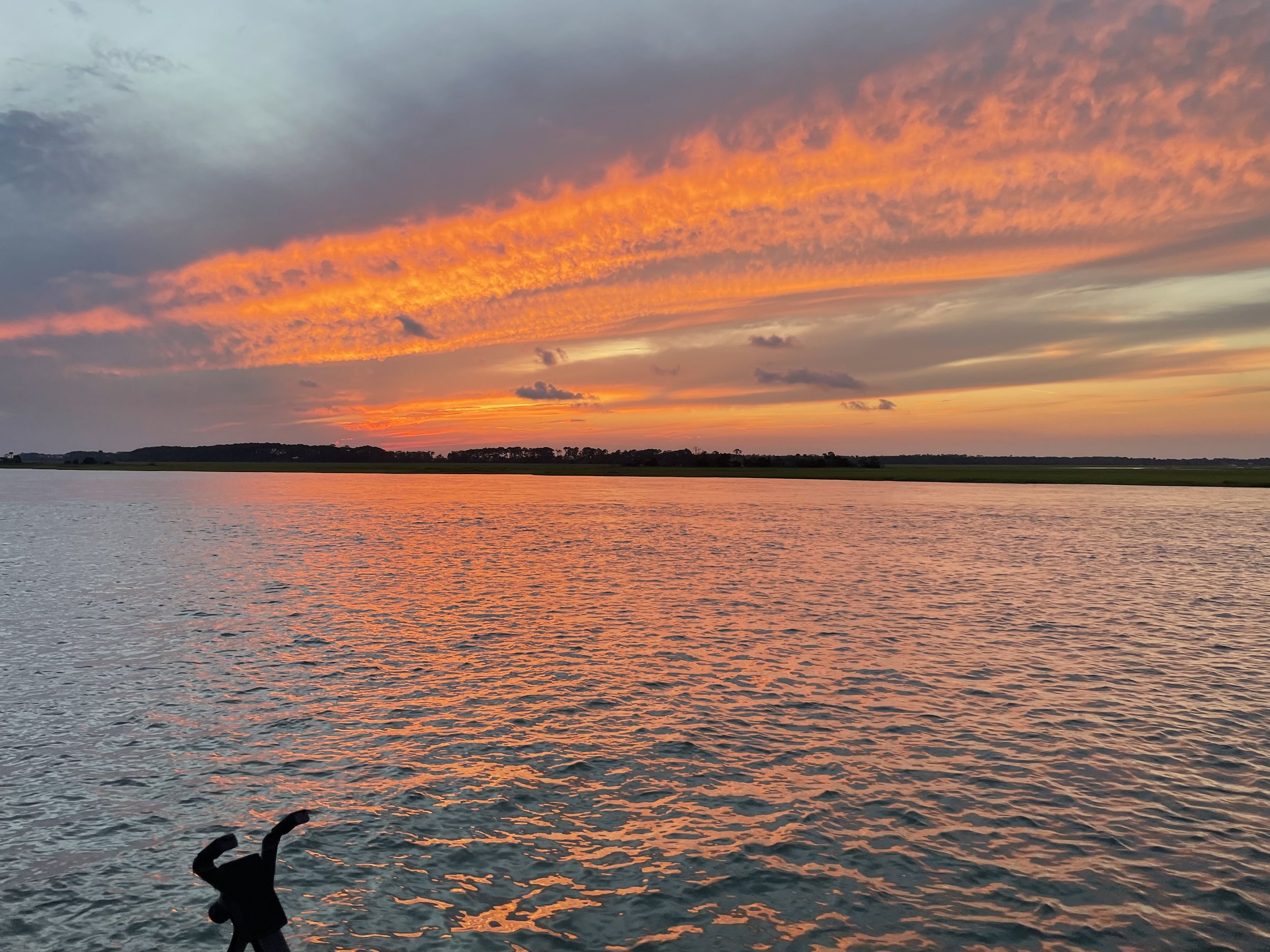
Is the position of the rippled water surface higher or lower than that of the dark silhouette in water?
lower

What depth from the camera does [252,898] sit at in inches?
278

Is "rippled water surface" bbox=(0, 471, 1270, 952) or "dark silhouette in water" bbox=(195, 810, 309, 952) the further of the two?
"rippled water surface" bbox=(0, 471, 1270, 952)

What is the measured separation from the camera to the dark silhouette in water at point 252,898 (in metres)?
6.77

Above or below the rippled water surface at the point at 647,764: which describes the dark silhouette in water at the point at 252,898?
above

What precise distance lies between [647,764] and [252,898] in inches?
452

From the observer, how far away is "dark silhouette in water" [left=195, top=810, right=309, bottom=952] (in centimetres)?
677

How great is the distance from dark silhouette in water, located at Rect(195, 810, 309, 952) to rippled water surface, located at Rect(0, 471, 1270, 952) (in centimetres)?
427

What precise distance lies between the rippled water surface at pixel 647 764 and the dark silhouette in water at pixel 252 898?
4.27 m

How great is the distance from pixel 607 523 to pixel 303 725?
259ft

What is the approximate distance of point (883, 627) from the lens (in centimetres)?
3425

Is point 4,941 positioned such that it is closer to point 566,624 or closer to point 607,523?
point 566,624

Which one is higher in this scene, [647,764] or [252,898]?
[252,898]

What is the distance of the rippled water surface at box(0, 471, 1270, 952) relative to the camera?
37.8ft

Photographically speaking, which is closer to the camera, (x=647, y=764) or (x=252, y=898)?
(x=252, y=898)
